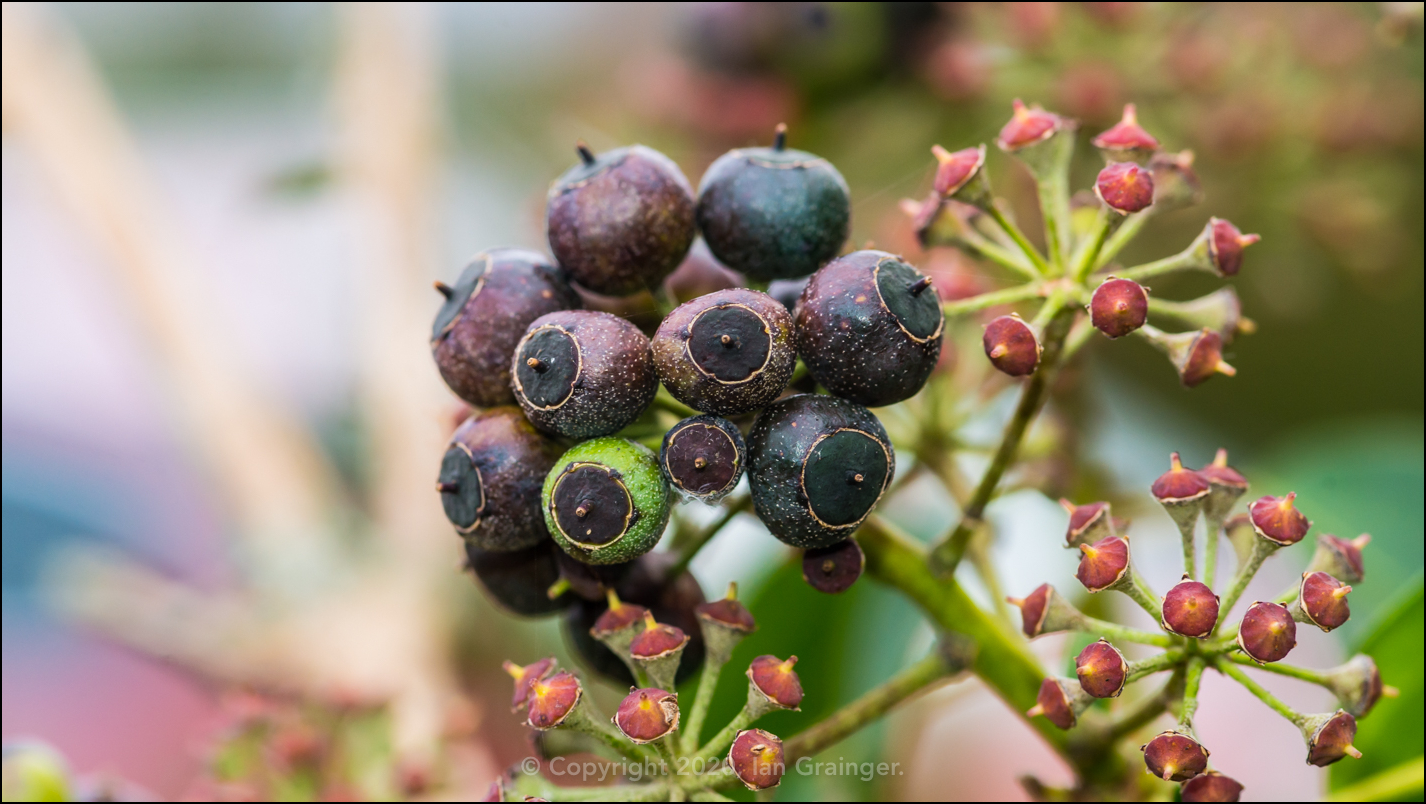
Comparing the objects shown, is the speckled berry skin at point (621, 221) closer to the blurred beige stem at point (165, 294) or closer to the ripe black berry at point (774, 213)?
the ripe black berry at point (774, 213)

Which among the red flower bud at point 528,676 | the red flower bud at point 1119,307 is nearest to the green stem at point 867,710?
Answer: the red flower bud at point 528,676

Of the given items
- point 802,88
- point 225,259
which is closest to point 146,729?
point 225,259

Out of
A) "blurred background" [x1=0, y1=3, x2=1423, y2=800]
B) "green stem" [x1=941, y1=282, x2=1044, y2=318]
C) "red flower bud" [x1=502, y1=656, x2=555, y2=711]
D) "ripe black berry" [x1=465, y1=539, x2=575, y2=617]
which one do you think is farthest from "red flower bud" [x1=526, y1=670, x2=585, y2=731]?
"green stem" [x1=941, y1=282, x2=1044, y2=318]

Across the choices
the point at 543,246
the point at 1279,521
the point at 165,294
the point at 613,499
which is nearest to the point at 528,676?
the point at 613,499

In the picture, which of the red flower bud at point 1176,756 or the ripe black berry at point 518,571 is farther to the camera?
the ripe black berry at point 518,571

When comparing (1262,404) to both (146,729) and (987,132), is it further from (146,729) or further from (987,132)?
(146,729)

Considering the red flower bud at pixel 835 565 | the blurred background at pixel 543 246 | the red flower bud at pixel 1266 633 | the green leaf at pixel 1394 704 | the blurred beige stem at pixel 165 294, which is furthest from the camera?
the blurred beige stem at pixel 165 294
